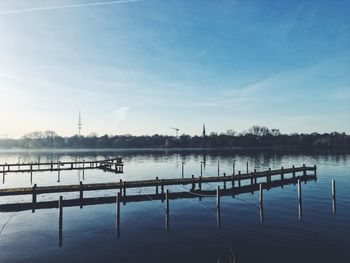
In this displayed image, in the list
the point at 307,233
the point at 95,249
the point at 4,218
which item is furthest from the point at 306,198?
the point at 4,218

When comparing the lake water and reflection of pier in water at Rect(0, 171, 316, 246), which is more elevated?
reflection of pier in water at Rect(0, 171, 316, 246)

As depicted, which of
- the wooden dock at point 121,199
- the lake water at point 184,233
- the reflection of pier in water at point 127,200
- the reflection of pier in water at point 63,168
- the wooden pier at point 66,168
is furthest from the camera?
the wooden pier at point 66,168

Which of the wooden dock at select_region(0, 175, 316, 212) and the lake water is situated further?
the wooden dock at select_region(0, 175, 316, 212)

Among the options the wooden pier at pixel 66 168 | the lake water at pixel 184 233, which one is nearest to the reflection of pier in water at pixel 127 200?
the lake water at pixel 184 233

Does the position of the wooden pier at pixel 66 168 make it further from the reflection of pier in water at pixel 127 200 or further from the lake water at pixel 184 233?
the reflection of pier in water at pixel 127 200

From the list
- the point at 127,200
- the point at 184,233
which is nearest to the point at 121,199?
the point at 127,200

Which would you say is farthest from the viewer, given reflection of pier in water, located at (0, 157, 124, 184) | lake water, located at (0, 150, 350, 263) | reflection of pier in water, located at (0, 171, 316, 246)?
reflection of pier in water, located at (0, 157, 124, 184)

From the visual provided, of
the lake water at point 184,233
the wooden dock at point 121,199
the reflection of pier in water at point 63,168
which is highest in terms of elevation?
the reflection of pier in water at point 63,168

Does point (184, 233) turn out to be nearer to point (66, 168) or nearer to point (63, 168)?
point (66, 168)

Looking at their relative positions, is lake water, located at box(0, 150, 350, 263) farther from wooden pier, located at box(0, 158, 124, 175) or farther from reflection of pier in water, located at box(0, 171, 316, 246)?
wooden pier, located at box(0, 158, 124, 175)

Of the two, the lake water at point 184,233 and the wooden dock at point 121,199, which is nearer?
the lake water at point 184,233

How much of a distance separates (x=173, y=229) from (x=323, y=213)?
14601 mm

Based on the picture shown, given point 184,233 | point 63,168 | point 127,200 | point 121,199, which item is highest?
point 63,168

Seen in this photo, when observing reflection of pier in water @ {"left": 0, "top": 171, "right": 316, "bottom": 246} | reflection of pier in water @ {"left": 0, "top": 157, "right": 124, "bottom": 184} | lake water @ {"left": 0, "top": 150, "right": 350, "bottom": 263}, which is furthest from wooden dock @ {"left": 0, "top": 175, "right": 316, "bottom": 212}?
reflection of pier in water @ {"left": 0, "top": 157, "right": 124, "bottom": 184}
